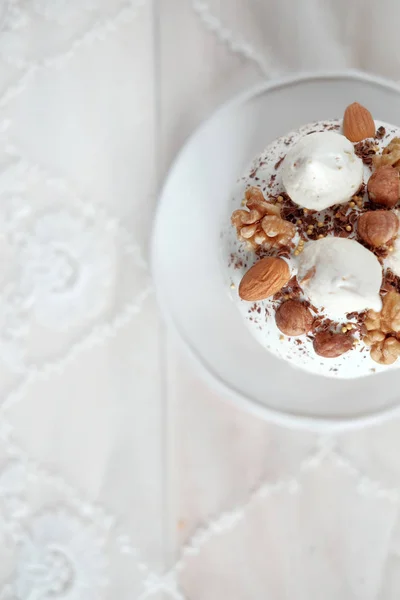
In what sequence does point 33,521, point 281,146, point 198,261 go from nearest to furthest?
point 281,146 → point 198,261 → point 33,521

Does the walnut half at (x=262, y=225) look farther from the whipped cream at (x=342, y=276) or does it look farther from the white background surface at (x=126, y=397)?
the white background surface at (x=126, y=397)


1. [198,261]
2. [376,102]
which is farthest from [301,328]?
[376,102]

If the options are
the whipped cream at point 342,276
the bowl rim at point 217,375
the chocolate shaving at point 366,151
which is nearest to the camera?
the whipped cream at point 342,276

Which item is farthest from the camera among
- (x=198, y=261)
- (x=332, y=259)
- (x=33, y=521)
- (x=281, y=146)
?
(x=33, y=521)

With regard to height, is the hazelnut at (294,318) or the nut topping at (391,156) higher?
the nut topping at (391,156)

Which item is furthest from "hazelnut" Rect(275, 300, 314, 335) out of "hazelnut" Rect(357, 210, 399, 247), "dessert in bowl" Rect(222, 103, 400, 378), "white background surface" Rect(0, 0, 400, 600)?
"white background surface" Rect(0, 0, 400, 600)

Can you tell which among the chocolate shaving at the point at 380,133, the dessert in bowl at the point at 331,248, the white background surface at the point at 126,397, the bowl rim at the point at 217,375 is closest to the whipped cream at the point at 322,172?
the dessert in bowl at the point at 331,248

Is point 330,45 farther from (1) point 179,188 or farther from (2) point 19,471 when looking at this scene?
(2) point 19,471

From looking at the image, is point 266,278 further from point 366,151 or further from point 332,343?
point 366,151

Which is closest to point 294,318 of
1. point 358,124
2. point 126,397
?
point 358,124
